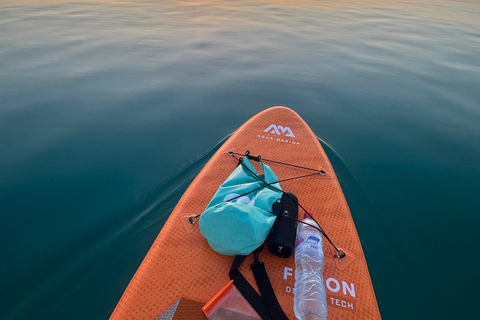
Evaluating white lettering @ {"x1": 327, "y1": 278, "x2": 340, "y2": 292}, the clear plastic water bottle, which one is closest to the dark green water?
white lettering @ {"x1": 327, "y1": 278, "x2": 340, "y2": 292}

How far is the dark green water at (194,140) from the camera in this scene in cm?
279

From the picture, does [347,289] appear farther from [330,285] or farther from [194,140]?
[194,140]

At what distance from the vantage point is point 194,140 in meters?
4.98

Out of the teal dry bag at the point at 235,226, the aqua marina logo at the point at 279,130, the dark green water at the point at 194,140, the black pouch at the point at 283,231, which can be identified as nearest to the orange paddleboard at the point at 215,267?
the black pouch at the point at 283,231

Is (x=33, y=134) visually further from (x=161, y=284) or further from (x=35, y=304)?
(x=161, y=284)

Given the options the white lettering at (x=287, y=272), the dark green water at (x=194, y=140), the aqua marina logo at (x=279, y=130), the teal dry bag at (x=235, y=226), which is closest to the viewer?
the teal dry bag at (x=235, y=226)

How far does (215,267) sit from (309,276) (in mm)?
803

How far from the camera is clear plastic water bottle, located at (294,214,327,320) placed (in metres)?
1.91

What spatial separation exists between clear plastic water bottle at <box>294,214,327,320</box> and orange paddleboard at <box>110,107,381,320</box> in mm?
52

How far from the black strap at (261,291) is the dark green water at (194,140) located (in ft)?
4.56

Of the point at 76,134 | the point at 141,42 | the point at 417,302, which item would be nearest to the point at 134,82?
the point at 76,134

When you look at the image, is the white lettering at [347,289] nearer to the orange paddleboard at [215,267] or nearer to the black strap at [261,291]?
the orange paddleboard at [215,267]

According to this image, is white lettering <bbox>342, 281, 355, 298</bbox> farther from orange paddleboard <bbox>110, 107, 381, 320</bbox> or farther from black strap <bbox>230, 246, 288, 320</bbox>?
black strap <bbox>230, 246, 288, 320</bbox>

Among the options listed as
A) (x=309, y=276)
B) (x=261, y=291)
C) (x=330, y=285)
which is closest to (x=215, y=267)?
(x=261, y=291)
